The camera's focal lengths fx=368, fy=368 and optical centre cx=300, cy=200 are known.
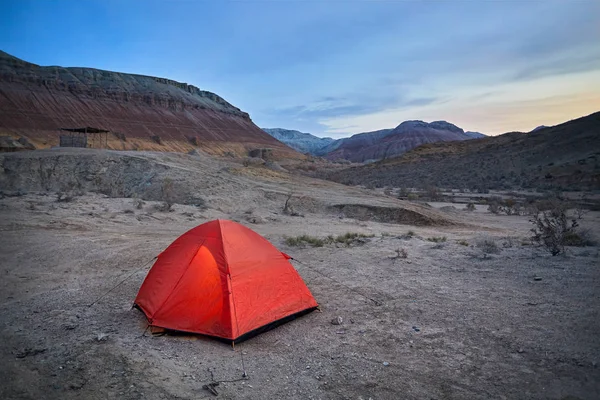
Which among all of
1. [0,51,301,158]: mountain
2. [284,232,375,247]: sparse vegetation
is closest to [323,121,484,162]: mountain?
[0,51,301,158]: mountain

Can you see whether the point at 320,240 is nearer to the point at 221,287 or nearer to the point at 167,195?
the point at 221,287

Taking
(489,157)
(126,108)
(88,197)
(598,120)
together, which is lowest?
(88,197)

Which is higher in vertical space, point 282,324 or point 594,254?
point 594,254

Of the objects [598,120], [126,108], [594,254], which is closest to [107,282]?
[594,254]

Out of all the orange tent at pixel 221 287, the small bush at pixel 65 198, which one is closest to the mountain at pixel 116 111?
the small bush at pixel 65 198

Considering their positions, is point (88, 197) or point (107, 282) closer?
point (107, 282)

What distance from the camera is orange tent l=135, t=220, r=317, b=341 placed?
4.95 m

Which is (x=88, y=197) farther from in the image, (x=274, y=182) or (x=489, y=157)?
(x=489, y=157)

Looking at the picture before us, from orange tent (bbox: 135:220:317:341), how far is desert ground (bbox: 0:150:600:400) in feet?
0.74

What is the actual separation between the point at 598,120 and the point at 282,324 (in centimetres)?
4818

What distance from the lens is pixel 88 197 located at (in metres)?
15.7

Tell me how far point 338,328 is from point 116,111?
259 feet

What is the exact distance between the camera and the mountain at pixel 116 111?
5553 centimetres

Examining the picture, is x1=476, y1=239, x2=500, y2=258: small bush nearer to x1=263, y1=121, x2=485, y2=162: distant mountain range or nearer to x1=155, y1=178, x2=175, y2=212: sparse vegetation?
x1=155, y1=178, x2=175, y2=212: sparse vegetation
